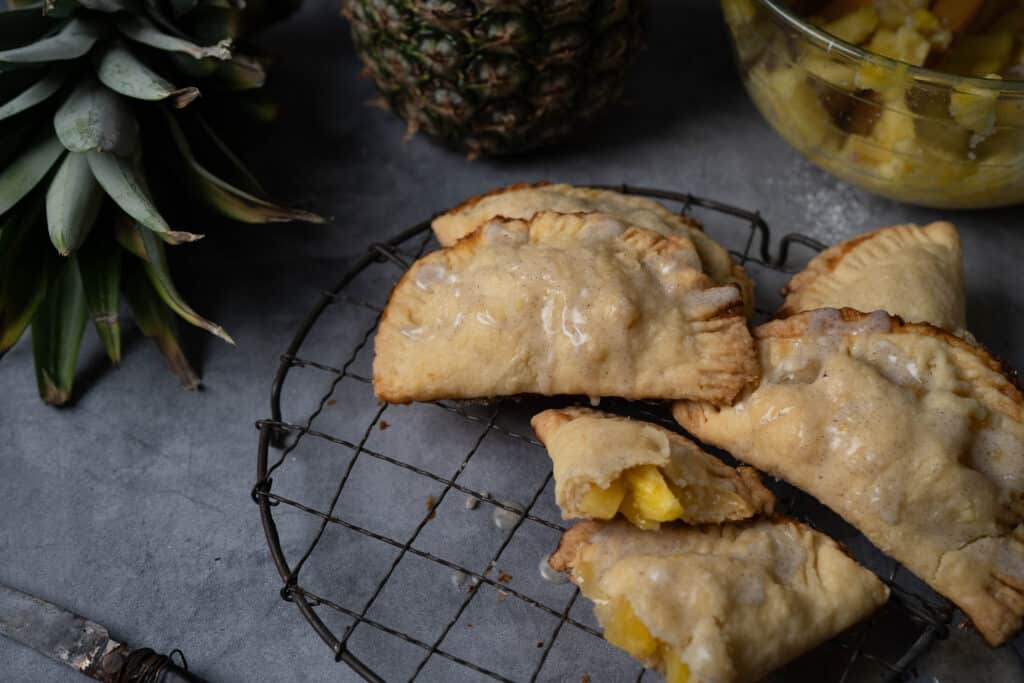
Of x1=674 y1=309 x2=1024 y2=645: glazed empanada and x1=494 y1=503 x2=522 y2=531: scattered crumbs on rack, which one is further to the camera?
x1=494 y1=503 x2=522 y2=531: scattered crumbs on rack

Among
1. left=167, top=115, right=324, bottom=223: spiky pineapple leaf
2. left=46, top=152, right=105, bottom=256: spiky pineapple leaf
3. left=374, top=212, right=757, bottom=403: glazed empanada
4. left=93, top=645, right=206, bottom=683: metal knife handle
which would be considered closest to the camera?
left=93, top=645, right=206, bottom=683: metal knife handle

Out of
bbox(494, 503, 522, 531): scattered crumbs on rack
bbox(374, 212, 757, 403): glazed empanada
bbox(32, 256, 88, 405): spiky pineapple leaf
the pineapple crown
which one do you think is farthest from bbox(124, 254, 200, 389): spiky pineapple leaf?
bbox(494, 503, 522, 531): scattered crumbs on rack

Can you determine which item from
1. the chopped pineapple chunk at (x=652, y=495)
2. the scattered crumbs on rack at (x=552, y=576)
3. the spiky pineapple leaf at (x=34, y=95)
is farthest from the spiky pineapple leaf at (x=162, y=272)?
the chopped pineapple chunk at (x=652, y=495)

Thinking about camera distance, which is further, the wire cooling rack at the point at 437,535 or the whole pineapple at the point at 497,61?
the whole pineapple at the point at 497,61

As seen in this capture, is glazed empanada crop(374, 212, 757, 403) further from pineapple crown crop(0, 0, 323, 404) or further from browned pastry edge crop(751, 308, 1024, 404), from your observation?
pineapple crown crop(0, 0, 323, 404)

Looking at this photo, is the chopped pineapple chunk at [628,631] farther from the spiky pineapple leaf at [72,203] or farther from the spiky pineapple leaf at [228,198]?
the spiky pineapple leaf at [72,203]

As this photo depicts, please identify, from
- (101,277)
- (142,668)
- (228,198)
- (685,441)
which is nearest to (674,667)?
(685,441)

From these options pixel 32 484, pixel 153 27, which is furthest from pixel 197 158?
pixel 32 484
